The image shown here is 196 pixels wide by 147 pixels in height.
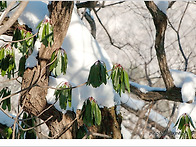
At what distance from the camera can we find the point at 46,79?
6.10ft

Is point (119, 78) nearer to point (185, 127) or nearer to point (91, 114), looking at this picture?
point (91, 114)

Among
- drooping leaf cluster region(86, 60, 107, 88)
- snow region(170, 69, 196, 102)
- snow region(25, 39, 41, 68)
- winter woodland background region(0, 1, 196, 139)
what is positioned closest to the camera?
drooping leaf cluster region(86, 60, 107, 88)

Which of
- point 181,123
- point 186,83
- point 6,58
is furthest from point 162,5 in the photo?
point 6,58

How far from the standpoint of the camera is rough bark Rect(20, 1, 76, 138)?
181 cm

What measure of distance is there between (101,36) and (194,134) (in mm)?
5710

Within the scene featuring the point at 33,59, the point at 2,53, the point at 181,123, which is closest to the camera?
the point at 2,53

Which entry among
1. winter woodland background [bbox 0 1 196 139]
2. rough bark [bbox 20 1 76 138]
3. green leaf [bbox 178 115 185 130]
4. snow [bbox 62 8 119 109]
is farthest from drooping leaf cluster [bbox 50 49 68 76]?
winter woodland background [bbox 0 1 196 139]

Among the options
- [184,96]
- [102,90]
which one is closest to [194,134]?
[184,96]

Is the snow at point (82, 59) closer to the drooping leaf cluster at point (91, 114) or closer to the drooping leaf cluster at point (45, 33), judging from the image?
the drooping leaf cluster at point (91, 114)

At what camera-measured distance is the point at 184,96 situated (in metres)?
2.31

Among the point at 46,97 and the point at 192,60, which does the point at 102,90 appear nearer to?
the point at 46,97

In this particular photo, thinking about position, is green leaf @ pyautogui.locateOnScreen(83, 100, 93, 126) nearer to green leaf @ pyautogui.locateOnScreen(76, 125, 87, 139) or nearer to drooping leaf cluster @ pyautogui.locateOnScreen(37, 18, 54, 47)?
green leaf @ pyautogui.locateOnScreen(76, 125, 87, 139)

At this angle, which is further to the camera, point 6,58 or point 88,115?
point 6,58

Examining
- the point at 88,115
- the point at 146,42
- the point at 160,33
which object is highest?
the point at 146,42
